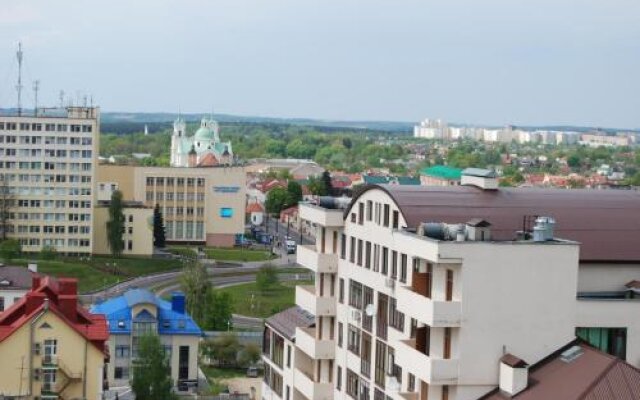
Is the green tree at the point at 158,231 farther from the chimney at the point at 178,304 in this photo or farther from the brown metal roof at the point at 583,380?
the brown metal roof at the point at 583,380

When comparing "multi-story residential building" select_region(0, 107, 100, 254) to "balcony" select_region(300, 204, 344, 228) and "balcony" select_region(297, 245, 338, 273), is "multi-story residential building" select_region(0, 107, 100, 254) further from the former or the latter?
"balcony" select_region(300, 204, 344, 228)

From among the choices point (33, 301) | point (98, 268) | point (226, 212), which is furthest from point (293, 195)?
point (33, 301)

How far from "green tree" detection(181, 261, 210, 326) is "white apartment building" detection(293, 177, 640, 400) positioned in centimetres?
2716

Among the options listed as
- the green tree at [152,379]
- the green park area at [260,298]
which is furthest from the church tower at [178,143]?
the green tree at [152,379]

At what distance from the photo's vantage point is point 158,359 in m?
31.8

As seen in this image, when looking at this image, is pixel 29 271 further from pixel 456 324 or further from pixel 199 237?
pixel 199 237

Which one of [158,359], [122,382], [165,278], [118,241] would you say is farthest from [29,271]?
[118,241]

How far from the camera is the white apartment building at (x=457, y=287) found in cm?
1727

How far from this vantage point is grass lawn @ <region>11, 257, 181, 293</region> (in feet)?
205

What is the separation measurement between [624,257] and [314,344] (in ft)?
20.3

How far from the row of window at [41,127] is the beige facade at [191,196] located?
31.6ft

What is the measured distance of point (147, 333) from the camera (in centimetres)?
3509

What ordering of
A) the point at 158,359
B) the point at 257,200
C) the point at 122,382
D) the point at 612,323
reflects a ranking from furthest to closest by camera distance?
the point at 257,200, the point at 122,382, the point at 158,359, the point at 612,323

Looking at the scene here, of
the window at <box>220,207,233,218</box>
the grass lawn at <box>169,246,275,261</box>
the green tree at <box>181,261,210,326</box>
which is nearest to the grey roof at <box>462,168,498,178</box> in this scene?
the green tree at <box>181,261,210,326</box>
